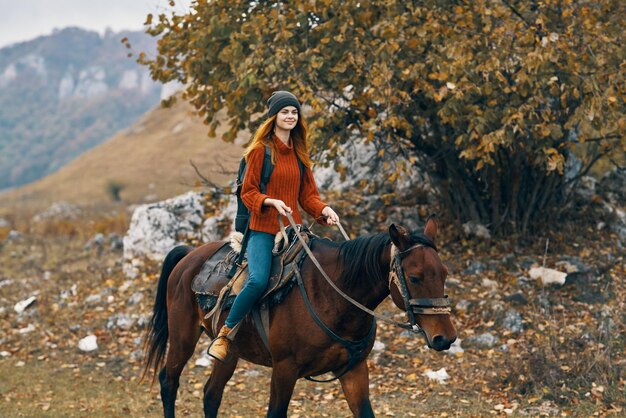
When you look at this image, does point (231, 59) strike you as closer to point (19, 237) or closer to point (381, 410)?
point (381, 410)

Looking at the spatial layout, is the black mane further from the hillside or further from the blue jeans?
the hillside

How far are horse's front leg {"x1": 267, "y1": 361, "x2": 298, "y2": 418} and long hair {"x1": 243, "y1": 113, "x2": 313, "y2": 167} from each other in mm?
1792

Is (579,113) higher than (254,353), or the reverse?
(579,113)

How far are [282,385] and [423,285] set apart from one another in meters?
1.63

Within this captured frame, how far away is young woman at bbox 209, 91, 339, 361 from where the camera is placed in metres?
5.66

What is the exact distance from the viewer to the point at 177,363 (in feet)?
23.5

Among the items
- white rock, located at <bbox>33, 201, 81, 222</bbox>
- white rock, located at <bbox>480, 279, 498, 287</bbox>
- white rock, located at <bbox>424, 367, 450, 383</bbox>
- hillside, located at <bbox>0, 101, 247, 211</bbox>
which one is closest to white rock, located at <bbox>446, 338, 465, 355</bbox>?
white rock, located at <bbox>424, 367, 450, 383</bbox>

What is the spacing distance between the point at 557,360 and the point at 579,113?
3.70 metres

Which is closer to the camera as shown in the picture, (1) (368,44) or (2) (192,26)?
(1) (368,44)

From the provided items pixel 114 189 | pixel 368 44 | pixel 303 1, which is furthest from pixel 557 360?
pixel 114 189

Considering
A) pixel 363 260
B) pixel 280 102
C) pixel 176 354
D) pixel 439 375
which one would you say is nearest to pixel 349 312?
pixel 363 260

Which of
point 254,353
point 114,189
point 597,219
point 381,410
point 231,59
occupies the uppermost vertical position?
point 231,59

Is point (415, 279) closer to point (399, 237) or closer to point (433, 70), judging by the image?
point (399, 237)

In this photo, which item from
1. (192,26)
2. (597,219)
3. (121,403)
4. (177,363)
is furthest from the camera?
(597,219)
